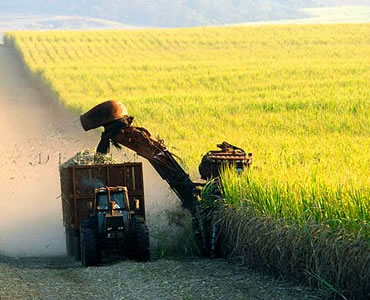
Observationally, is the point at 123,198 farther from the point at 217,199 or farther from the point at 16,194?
the point at 16,194

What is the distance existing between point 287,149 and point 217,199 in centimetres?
661

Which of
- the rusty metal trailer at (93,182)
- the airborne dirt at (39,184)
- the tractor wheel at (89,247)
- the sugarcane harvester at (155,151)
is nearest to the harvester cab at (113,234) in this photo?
the tractor wheel at (89,247)

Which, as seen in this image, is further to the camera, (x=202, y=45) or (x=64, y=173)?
(x=202, y=45)

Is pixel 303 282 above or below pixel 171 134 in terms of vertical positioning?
below

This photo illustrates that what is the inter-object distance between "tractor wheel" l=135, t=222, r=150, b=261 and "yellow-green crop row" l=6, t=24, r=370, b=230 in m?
1.77

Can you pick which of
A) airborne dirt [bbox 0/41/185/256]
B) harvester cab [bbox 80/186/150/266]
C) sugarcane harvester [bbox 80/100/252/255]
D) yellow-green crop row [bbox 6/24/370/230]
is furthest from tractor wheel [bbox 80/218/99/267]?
airborne dirt [bbox 0/41/185/256]

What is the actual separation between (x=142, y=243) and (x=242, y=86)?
3561 centimetres

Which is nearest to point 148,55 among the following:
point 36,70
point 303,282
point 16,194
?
point 36,70

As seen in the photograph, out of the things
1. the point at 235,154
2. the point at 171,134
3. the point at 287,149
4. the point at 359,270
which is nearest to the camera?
the point at 359,270

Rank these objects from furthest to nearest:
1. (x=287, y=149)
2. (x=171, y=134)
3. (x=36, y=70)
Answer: (x=36, y=70), (x=171, y=134), (x=287, y=149)

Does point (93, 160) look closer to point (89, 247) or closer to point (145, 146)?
point (145, 146)

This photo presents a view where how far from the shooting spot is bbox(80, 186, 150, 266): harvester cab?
1398 centimetres

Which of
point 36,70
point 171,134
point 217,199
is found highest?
point 36,70

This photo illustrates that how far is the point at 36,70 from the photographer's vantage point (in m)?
61.3
